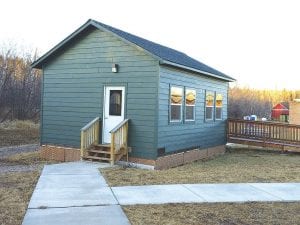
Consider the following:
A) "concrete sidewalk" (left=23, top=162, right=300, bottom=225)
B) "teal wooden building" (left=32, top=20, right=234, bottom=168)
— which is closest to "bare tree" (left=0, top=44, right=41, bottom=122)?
"teal wooden building" (left=32, top=20, right=234, bottom=168)

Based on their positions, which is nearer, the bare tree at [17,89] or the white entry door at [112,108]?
the white entry door at [112,108]

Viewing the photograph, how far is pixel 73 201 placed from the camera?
23.5ft

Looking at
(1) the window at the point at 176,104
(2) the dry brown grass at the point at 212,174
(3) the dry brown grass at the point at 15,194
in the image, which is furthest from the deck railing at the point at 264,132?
(3) the dry brown grass at the point at 15,194

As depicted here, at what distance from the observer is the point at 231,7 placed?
19.5m

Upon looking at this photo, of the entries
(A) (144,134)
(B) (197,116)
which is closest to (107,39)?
(A) (144,134)

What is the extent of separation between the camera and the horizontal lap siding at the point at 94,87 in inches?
465

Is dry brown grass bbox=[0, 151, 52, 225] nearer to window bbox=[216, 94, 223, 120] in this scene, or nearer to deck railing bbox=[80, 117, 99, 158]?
deck railing bbox=[80, 117, 99, 158]

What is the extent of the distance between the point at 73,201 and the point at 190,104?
307 inches

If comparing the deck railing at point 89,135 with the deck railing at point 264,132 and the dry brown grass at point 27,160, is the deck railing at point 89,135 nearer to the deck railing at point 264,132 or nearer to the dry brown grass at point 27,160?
the dry brown grass at point 27,160

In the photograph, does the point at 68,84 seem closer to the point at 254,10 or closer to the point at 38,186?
the point at 38,186

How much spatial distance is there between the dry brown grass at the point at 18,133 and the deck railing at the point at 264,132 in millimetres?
10770

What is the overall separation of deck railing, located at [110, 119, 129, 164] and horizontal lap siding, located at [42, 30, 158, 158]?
0.22 metres

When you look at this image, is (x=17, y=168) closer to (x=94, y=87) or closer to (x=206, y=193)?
(x=94, y=87)

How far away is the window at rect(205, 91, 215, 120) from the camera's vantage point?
52.0 feet
